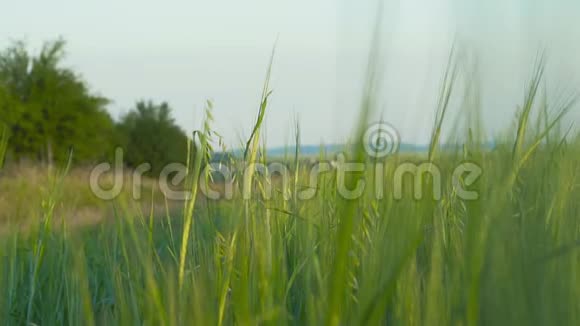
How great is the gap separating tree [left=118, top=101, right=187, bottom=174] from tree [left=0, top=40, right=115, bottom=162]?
8.26 feet

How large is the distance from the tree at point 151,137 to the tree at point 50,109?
8.26 feet

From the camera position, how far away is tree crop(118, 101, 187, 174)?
27000 mm

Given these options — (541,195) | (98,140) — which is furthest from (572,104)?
(98,140)

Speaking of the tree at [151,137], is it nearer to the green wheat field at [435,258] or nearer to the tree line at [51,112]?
the tree line at [51,112]

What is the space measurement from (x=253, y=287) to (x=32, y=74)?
2498 centimetres

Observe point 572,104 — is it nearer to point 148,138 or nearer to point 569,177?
point 569,177

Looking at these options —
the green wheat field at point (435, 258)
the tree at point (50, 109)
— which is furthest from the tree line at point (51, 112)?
the green wheat field at point (435, 258)

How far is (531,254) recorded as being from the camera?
56 cm

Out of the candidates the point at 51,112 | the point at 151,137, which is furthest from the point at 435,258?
the point at 151,137

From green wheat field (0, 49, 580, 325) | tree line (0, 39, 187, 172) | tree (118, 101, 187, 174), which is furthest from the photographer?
tree (118, 101, 187, 174)

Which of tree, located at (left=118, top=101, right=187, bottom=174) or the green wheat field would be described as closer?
the green wheat field

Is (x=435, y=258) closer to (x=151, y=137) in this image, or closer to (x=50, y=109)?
(x=50, y=109)

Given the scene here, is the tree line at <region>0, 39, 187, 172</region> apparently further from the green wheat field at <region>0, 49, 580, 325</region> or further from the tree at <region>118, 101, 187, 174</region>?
the green wheat field at <region>0, 49, 580, 325</region>

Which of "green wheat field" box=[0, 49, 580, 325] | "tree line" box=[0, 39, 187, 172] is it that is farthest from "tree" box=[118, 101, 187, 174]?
"green wheat field" box=[0, 49, 580, 325]
